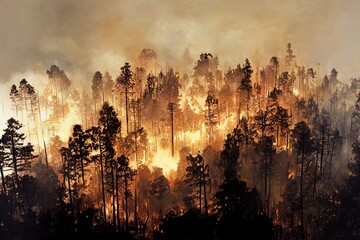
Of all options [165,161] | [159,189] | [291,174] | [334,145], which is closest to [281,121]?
[291,174]

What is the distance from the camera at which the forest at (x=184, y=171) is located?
55.2 m

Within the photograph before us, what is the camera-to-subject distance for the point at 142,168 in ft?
256

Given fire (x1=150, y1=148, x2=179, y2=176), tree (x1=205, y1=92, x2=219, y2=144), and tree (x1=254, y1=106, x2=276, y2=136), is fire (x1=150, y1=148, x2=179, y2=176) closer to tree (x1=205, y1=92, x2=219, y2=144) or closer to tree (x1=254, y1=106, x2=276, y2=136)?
tree (x1=205, y1=92, x2=219, y2=144)

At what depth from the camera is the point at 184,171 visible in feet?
276

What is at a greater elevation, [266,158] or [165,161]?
[165,161]

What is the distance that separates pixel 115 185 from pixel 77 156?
914cm

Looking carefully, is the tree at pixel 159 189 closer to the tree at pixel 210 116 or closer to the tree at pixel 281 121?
the tree at pixel 210 116

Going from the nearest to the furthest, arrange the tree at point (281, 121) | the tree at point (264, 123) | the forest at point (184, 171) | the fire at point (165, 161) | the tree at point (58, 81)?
1. the forest at point (184, 171)
2. the tree at point (264, 123)
3. the tree at point (281, 121)
4. the fire at point (165, 161)
5. the tree at point (58, 81)

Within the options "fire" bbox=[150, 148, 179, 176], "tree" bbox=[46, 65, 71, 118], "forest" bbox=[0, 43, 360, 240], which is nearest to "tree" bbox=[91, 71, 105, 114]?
"forest" bbox=[0, 43, 360, 240]

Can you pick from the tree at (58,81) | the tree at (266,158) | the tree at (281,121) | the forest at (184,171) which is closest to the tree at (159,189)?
the forest at (184,171)

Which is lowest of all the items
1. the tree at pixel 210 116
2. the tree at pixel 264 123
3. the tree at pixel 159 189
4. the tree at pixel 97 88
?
the tree at pixel 159 189

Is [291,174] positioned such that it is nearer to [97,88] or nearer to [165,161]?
[165,161]

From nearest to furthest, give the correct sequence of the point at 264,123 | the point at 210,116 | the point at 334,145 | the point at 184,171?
the point at 184,171 → the point at 264,123 → the point at 334,145 → the point at 210,116

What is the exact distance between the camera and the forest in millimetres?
55250
